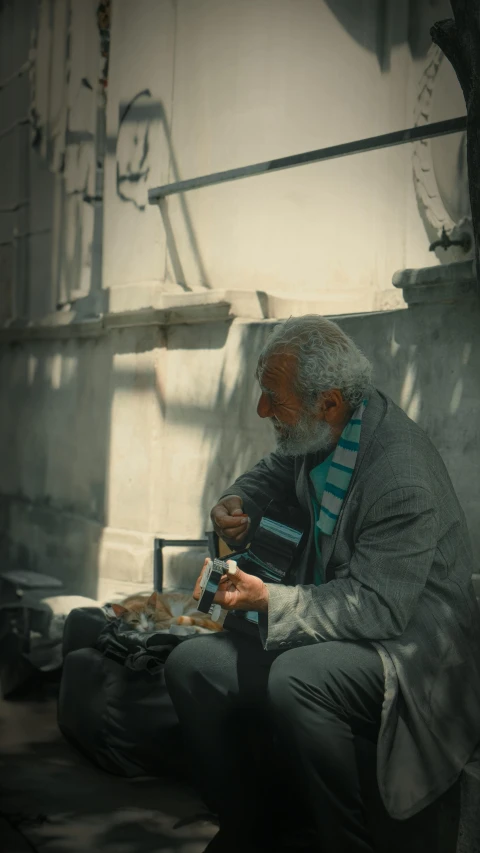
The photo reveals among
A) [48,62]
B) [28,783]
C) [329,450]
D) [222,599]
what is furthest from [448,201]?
[48,62]

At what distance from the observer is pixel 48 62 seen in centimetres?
756

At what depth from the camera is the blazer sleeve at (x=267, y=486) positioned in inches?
133

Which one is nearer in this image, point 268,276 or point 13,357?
point 268,276

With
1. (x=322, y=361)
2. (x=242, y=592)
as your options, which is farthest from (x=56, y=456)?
(x=242, y=592)

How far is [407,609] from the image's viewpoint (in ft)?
8.34

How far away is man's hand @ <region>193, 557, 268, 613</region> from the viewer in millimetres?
2645

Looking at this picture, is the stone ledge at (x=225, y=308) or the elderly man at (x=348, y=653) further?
the stone ledge at (x=225, y=308)

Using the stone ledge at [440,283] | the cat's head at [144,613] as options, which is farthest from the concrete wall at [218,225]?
the stone ledge at [440,283]

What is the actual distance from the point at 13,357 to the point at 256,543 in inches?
213

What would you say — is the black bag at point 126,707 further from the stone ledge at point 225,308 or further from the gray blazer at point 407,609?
the stone ledge at point 225,308

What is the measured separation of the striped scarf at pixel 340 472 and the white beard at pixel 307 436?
0.08 meters

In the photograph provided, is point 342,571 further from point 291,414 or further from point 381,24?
point 381,24

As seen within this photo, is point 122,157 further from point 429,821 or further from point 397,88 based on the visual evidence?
point 429,821

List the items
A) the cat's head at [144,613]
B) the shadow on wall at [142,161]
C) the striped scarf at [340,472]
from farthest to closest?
the shadow on wall at [142,161], the cat's head at [144,613], the striped scarf at [340,472]
